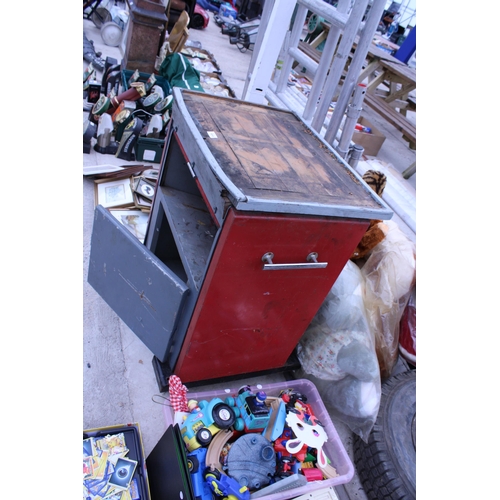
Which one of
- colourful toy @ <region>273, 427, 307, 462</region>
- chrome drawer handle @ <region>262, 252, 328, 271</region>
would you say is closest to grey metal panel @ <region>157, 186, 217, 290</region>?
chrome drawer handle @ <region>262, 252, 328, 271</region>

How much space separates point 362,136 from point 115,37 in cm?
394

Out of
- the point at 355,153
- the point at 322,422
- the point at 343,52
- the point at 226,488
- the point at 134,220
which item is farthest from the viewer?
the point at 134,220

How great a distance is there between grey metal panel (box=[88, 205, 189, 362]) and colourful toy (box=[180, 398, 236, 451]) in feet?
0.99

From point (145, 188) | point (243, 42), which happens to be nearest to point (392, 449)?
point (145, 188)

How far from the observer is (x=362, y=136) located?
4.77 m

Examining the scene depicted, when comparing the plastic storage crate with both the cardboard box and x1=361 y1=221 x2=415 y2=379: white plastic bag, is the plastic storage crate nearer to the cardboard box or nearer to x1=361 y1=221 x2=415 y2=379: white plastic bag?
x1=361 y1=221 x2=415 y2=379: white plastic bag

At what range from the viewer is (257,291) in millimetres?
1608

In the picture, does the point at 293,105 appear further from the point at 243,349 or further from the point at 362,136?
the point at 243,349

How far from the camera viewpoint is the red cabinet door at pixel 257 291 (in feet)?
4.60

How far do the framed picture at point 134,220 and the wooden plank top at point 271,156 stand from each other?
3.94 feet

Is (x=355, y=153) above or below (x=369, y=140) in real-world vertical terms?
above

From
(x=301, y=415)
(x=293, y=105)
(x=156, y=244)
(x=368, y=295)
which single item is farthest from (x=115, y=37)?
(x=301, y=415)

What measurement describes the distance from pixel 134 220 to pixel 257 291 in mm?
1579

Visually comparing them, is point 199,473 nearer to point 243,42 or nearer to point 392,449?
point 392,449
